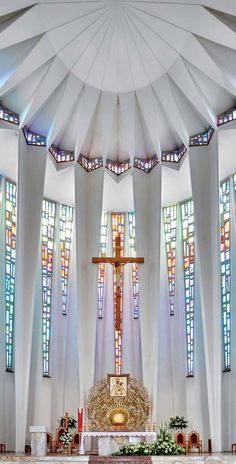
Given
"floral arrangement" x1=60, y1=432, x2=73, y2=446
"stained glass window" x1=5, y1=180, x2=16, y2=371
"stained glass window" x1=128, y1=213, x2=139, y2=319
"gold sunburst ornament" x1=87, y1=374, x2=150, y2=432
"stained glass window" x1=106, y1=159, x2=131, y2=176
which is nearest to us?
"floral arrangement" x1=60, y1=432, x2=73, y2=446

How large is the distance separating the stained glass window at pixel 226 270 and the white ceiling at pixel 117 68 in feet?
6.85

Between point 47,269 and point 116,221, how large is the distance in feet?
9.97

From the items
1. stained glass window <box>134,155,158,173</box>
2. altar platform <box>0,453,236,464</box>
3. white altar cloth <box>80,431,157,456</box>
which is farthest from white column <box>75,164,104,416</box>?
altar platform <box>0,453,236,464</box>

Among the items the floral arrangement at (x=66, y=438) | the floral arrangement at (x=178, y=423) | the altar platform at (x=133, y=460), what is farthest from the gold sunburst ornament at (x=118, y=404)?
the altar platform at (x=133, y=460)

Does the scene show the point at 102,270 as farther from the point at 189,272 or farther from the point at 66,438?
the point at 66,438

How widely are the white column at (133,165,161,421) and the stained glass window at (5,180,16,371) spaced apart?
3.48 metres

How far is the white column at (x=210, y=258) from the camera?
17.0 metres

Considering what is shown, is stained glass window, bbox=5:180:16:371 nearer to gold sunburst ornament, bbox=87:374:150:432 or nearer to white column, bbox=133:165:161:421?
gold sunburst ornament, bbox=87:374:150:432

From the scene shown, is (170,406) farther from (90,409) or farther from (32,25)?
(32,25)

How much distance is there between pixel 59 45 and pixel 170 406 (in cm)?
1045

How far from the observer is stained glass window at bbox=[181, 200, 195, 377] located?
20.0m

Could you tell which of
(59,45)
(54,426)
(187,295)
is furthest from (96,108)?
(54,426)

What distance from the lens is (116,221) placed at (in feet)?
73.4

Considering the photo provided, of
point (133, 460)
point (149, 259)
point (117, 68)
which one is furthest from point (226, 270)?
point (133, 460)
